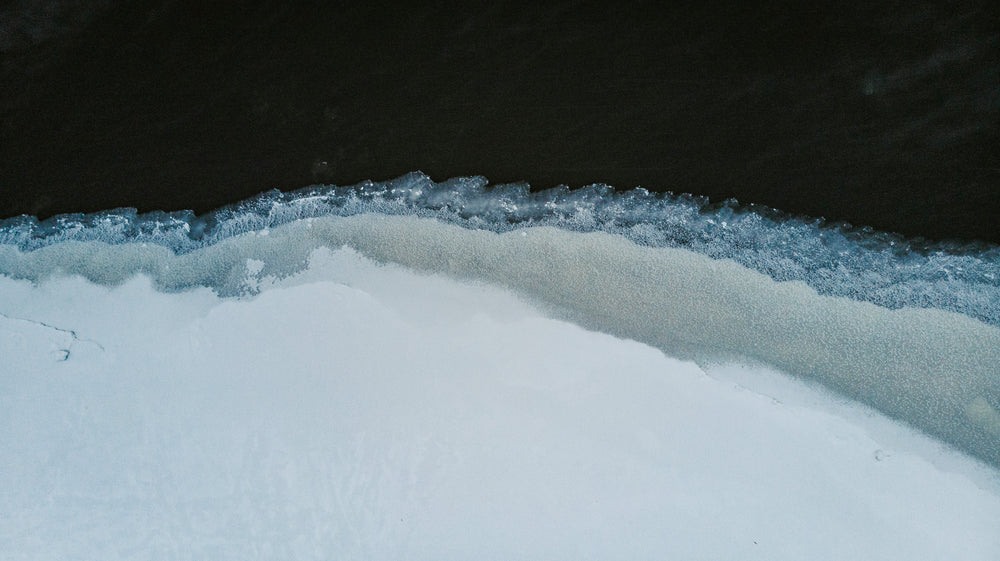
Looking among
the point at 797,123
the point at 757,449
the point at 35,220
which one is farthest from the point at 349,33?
the point at 757,449

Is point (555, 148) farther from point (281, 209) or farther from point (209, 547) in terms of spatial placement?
point (209, 547)

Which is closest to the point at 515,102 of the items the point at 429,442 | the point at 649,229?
the point at 649,229

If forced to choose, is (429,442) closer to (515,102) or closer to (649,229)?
(649,229)

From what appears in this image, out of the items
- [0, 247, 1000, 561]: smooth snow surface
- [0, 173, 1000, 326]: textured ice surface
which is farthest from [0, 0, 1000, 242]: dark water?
[0, 247, 1000, 561]: smooth snow surface

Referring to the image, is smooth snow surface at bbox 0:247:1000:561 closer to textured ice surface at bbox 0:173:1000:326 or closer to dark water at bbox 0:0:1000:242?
textured ice surface at bbox 0:173:1000:326

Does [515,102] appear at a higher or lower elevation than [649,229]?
higher

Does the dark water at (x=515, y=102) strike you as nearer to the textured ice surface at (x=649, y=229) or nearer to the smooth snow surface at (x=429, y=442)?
the textured ice surface at (x=649, y=229)
